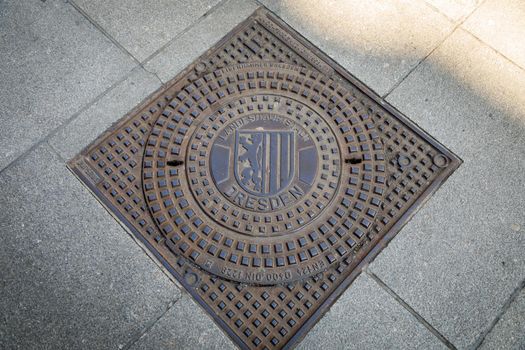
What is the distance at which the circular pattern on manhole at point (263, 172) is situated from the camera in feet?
8.51

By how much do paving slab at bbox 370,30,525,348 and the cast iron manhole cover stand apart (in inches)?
4.8

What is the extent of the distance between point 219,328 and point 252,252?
43 centimetres

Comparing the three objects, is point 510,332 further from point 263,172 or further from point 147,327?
point 147,327

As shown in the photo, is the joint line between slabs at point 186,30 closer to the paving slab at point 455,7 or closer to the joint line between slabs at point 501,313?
the paving slab at point 455,7

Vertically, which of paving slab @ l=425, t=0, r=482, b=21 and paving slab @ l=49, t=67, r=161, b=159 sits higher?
paving slab @ l=425, t=0, r=482, b=21

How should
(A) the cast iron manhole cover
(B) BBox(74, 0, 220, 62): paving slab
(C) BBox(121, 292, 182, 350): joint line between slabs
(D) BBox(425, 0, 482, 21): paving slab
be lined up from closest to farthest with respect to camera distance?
1. (C) BBox(121, 292, 182, 350): joint line between slabs
2. (A) the cast iron manhole cover
3. (B) BBox(74, 0, 220, 62): paving slab
4. (D) BBox(425, 0, 482, 21): paving slab

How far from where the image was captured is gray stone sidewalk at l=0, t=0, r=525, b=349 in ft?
8.05

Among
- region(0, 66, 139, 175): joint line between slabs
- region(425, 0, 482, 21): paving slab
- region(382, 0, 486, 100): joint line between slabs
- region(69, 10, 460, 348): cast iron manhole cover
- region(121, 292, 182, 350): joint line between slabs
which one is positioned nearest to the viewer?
region(121, 292, 182, 350): joint line between slabs

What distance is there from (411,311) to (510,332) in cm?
52

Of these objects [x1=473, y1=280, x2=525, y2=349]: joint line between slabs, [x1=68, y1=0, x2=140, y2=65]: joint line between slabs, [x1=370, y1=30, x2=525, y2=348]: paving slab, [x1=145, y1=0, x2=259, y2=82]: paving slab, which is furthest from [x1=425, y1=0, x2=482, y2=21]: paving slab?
[x1=68, y1=0, x2=140, y2=65]: joint line between slabs

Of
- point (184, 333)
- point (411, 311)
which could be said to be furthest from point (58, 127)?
point (411, 311)

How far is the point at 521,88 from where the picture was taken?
310cm

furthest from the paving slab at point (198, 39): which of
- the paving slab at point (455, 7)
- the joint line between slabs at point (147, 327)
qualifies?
the joint line between slabs at point (147, 327)

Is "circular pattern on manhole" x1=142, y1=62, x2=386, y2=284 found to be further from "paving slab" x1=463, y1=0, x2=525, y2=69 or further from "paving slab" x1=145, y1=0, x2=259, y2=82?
"paving slab" x1=463, y1=0, x2=525, y2=69
